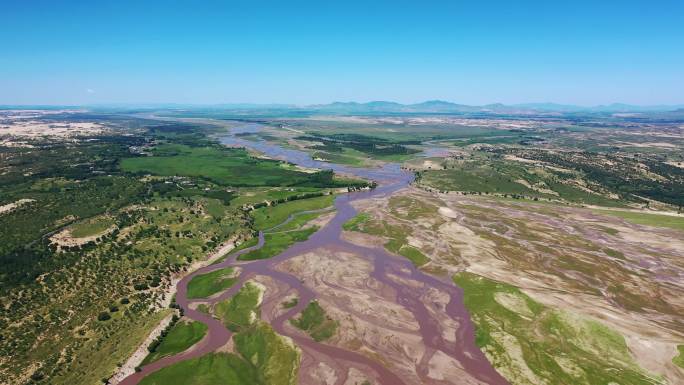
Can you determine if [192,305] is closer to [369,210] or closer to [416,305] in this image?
[416,305]

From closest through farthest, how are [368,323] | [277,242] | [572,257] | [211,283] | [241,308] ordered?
[368,323] < [241,308] < [211,283] < [572,257] < [277,242]

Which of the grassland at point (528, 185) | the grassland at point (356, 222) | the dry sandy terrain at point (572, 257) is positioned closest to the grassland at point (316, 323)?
the dry sandy terrain at point (572, 257)

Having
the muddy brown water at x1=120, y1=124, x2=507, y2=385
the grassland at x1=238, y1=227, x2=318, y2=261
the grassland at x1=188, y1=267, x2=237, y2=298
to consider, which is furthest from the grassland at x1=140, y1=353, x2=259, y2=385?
the grassland at x1=238, y1=227, x2=318, y2=261

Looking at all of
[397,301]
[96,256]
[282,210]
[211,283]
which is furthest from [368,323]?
[282,210]

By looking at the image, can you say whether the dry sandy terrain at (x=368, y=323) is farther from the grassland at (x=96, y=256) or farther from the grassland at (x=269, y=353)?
the grassland at (x=96, y=256)

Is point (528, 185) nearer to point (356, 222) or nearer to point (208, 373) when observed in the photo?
point (356, 222)

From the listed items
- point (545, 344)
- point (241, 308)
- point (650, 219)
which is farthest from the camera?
point (650, 219)

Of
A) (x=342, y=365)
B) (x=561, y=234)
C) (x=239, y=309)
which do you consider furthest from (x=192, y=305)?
(x=561, y=234)
